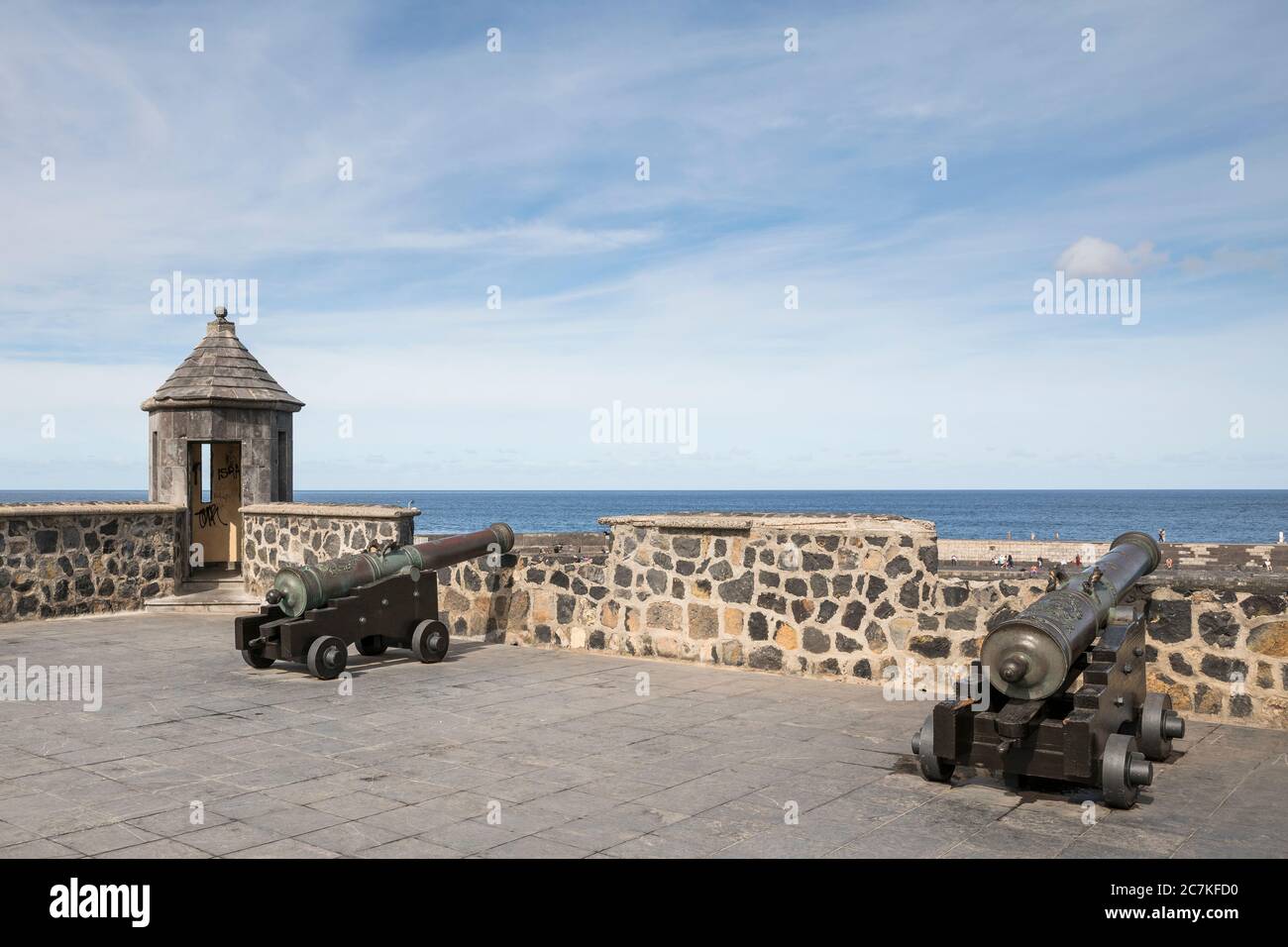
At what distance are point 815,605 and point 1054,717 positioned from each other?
3.54 m

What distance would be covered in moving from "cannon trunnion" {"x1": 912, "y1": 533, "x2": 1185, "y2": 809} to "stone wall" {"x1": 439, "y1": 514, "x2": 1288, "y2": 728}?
152cm

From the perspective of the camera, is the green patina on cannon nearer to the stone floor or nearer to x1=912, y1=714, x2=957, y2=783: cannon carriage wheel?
the stone floor

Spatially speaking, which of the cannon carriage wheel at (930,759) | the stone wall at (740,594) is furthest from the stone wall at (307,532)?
the cannon carriage wheel at (930,759)

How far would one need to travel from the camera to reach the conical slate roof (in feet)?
45.4

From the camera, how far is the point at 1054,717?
5.39 m

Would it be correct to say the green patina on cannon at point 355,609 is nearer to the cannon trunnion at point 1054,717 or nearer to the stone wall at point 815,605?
the stone wall at point 815,605

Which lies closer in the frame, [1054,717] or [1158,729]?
[1054,717]

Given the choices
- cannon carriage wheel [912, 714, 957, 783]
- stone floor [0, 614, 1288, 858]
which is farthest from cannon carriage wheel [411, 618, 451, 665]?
cannon carriage wheel [912, 714, 957, 783]

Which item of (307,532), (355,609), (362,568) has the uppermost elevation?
(307,532)


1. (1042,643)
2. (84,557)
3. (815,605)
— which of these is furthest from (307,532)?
(1042,643)

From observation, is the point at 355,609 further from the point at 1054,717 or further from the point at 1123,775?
the point at 1123,775

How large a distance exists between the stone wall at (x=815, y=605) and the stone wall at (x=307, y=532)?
1.28 metres
